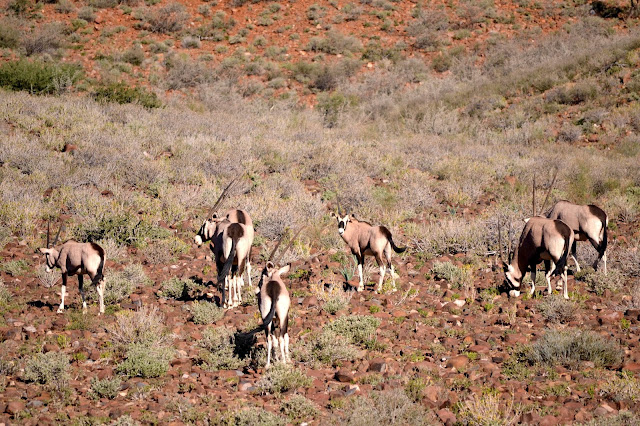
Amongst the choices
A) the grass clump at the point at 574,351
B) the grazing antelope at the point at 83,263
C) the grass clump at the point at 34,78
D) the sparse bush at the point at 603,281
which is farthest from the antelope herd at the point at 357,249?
the grass clump at the point at 34,78

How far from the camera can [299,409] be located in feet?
19.9

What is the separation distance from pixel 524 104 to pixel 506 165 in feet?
29.1

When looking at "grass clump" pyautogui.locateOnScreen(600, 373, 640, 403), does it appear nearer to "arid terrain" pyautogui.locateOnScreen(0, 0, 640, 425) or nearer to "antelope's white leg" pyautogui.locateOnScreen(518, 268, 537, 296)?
"arid terrain" pyautogui.locateOnScreen(0, 0, 640, 425)

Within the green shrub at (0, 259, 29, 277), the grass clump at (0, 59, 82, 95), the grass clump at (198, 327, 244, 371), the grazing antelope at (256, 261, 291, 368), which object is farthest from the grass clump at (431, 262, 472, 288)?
the grass clump at (0, 59, 82, 95)

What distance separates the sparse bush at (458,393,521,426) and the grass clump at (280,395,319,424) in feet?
5.13

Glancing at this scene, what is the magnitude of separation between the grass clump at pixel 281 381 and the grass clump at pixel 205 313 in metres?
2.06

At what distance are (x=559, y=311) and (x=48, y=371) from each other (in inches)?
284

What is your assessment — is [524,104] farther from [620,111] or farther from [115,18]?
[115,18]

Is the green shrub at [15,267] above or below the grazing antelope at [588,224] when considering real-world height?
below

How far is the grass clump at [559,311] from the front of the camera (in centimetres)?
855

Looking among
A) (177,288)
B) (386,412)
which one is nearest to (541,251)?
(386,412)

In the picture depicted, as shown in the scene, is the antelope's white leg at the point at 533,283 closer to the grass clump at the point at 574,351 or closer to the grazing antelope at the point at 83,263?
the grass clump at the point at 574,351

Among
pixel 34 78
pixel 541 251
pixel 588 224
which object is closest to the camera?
pixel 541 251

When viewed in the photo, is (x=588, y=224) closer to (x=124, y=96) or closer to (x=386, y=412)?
(x=386, y=412)
